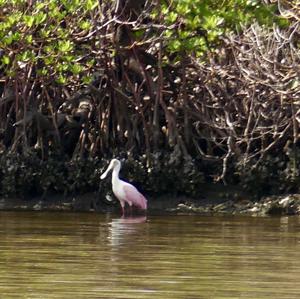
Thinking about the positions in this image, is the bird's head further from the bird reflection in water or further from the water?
the water

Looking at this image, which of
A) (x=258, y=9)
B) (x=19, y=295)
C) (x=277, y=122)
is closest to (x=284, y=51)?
(x=277, y=122)

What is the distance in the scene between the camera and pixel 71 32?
16203mm

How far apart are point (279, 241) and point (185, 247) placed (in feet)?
3.51

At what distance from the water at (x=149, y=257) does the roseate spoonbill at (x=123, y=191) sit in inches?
30.6

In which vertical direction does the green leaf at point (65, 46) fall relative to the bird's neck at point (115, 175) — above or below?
above

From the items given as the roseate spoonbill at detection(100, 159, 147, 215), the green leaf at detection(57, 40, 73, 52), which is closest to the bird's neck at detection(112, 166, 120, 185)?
the roseate spoonbill at detection(100, 159, 147, 215)

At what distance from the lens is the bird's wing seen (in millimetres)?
16578

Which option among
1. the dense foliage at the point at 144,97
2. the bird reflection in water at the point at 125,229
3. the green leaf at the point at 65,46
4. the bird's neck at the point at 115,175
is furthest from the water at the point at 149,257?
the green leaf at the point at 65,46

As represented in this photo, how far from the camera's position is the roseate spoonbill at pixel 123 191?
16641 millimetres

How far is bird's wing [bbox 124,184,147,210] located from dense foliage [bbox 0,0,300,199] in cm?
53

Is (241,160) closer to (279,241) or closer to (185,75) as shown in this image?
(185,75)

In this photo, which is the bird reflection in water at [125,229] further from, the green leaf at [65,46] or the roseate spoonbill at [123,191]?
the green leaf at [65,46]

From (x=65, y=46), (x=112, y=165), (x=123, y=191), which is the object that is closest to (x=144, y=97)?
(x=112, y=165)

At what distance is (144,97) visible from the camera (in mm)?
17375
